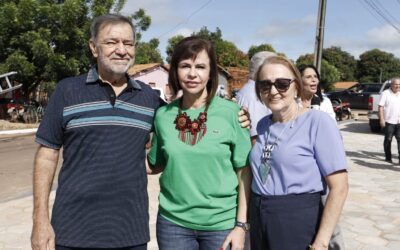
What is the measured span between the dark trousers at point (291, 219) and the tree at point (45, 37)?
15969 mm

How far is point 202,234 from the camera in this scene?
89.7 inches

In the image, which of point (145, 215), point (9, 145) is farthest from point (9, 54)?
point (145, 215)

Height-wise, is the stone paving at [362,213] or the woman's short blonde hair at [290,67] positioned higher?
the woman's short blonde hair at [290,67]

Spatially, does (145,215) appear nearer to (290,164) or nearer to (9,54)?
(290,164)

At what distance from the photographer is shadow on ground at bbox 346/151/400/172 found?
9.35 m

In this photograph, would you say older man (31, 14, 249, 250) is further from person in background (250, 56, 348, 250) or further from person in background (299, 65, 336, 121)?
person in background (299, 65, 336, 121)

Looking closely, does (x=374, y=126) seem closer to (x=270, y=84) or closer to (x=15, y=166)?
(x=15, y=166)

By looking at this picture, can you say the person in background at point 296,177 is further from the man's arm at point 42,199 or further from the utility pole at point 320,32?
the utility pole at point 320,32

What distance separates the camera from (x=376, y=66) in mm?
79188

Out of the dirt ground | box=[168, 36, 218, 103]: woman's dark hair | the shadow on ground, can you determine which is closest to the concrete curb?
the dirt ground

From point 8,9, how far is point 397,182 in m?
Answer: 15.0

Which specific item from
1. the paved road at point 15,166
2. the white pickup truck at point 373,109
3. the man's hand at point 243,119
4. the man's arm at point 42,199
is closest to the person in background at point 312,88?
the man's hand at point 243,119

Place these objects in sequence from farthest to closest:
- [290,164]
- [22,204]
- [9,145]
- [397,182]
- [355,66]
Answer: [355,66], [9,145], [397,182], [22,204], [290,164]

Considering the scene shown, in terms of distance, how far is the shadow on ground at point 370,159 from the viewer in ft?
30.7
